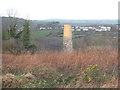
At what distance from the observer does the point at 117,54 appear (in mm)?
7832

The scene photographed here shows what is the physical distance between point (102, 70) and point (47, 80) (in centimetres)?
167

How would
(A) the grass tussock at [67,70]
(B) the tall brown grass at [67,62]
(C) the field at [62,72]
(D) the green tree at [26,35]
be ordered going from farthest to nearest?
(D) the green tree at [26,35] → (B) the tall brown grass at [67,62] → (A) the grass tussock at [67,70] → (C) the field at [62,72]

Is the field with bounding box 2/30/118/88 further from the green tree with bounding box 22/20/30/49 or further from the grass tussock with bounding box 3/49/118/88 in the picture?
the green tree with bounding box 22/20/30/49

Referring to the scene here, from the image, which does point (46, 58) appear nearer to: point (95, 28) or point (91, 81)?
point (91, 81)

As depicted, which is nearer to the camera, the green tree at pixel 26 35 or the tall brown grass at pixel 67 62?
the tall brown grass at pixel 67 62

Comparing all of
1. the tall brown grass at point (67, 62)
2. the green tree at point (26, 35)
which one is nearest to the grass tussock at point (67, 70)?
the tall brown grass at point (67, 62)

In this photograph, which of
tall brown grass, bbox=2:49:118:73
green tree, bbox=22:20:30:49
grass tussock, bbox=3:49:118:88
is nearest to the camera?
grass tussock, bbox=3:49:118:88

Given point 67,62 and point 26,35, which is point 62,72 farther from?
point 26,35

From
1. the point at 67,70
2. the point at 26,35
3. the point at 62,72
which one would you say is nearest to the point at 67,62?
the point at 67,70

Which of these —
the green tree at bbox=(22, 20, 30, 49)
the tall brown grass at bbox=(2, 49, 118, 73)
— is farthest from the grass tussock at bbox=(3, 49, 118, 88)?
the green tree at bbox=(22, 20, 30, 49)

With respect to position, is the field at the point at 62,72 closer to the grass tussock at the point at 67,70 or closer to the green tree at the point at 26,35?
the grass tussock at the point at 67,70

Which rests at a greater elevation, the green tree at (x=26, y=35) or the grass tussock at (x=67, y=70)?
the green tree at (x=26, y=35)

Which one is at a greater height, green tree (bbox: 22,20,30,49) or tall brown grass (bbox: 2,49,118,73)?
green tree (bbox: 22,20,30,49)

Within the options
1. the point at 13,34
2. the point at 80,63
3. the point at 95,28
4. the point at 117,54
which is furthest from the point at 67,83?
the point at 95,28
